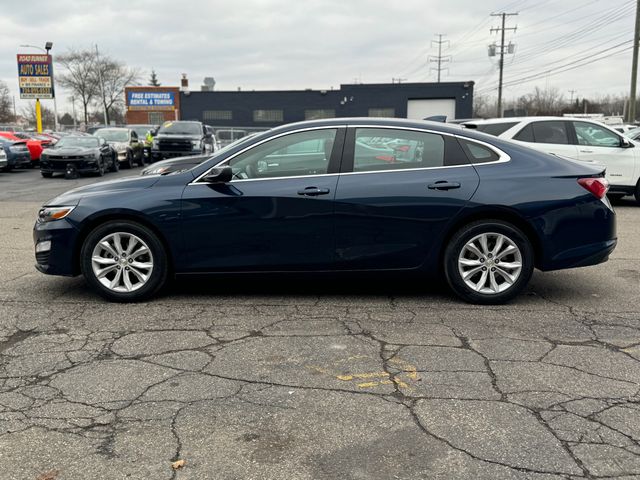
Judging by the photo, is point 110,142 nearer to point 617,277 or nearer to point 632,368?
point 617,277

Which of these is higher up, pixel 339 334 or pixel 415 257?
pixel 415 257

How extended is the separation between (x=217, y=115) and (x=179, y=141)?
36.5 m

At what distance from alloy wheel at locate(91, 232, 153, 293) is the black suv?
1813cm

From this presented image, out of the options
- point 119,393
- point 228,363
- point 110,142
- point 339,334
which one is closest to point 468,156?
point 339,334

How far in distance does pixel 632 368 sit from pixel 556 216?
1.72 m

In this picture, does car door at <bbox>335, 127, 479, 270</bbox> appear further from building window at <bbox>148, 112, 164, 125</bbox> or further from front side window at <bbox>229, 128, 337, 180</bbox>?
building window at <bbox>148, 112, 164, 125</bbox>

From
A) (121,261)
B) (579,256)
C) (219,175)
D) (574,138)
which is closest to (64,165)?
(574,138)

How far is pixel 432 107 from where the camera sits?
55719 millimetres

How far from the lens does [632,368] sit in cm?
409

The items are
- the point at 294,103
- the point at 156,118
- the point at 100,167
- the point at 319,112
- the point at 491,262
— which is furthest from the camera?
the point at 156,118

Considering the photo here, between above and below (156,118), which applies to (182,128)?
below

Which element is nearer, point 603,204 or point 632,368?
point 632,368

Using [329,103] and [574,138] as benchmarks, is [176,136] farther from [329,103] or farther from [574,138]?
[329,103]

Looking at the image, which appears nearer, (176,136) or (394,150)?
(394,150)
